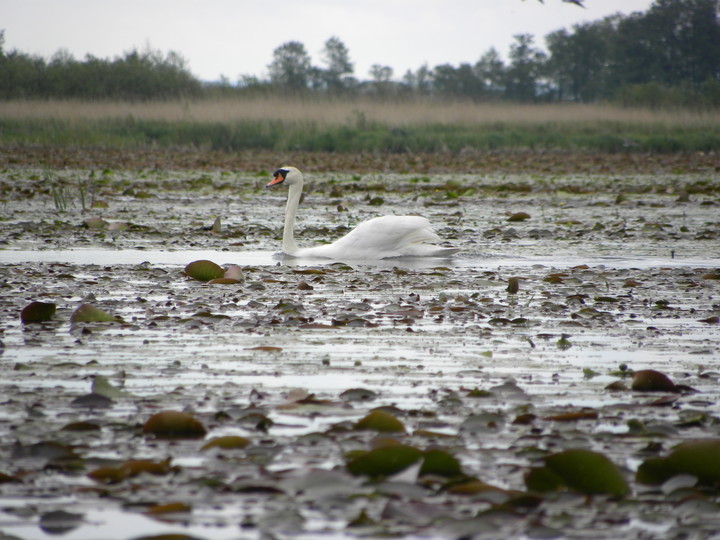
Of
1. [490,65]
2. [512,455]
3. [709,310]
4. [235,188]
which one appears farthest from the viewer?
[490,65]

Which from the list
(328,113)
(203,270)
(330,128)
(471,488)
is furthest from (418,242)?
(328,113)

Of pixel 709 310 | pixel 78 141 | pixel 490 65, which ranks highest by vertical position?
pixel 490 65

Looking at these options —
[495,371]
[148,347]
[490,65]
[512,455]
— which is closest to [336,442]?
[512,455]

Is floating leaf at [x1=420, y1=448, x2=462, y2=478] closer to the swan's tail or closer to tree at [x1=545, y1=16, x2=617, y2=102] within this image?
the swan's tail

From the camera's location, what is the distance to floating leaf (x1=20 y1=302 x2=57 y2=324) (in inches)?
187

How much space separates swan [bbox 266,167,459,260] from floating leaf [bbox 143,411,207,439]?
5515 millimetres

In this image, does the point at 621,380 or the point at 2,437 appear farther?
the point at 621,380

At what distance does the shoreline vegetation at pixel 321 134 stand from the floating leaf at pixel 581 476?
18296mm

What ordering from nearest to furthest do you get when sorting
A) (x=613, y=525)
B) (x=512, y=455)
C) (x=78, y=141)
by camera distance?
(x=613, y=525), (x=512, y=455), (x=78, y=141)

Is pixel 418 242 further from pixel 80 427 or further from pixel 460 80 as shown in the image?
pixel 460 80

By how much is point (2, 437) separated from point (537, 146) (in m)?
24.9

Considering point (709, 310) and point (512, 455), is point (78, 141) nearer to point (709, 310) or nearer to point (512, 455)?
point (709, 310)

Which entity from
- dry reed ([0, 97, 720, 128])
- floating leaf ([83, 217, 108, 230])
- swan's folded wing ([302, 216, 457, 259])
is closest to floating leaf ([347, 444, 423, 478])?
swan's folded wing ([302, 216, 457, 259])

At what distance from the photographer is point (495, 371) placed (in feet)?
12.8
